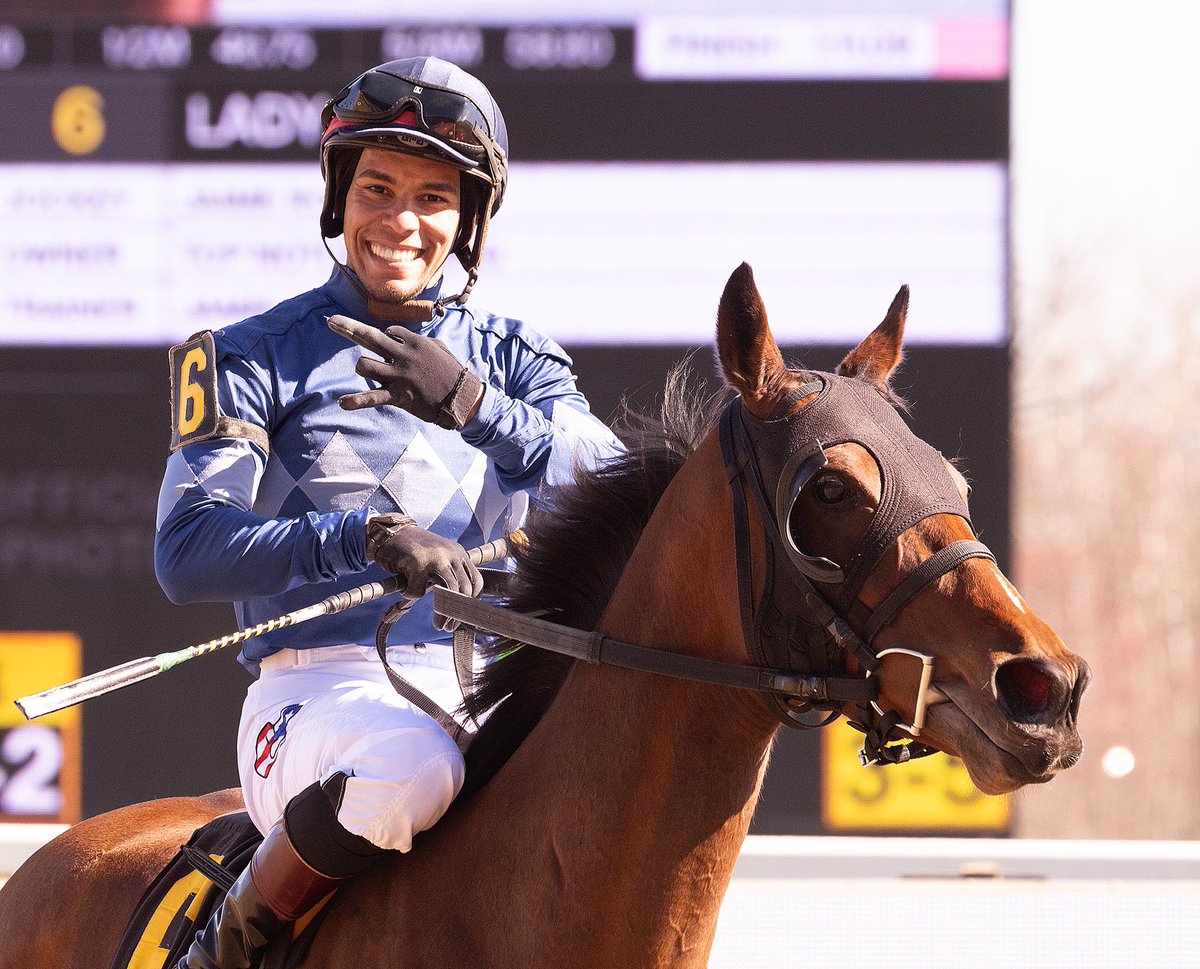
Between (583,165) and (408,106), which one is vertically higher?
(583,165)

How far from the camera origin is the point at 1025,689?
1.41 m

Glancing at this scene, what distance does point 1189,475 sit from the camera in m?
14.9

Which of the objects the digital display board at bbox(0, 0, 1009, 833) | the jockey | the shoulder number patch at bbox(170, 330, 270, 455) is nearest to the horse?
the jockey

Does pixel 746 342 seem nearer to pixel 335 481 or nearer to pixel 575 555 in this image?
pixel 575 555

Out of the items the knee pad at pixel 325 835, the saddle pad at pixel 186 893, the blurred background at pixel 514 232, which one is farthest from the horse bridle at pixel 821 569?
the blurred background at pixel 514 232

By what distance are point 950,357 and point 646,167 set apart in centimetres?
122

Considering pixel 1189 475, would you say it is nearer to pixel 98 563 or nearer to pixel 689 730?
pixel 98 563

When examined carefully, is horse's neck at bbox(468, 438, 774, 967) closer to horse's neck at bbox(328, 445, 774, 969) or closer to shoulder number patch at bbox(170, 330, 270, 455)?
horse's neck at bbox(328, 445, 774, 969)

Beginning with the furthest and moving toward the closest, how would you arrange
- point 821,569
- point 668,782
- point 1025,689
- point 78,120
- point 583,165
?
point 78,120 → point 583,165 → point 668,782 → point 821,569 → point 1025,689

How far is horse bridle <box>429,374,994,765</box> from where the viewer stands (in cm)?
150

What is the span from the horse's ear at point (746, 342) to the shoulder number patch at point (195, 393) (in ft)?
2.36

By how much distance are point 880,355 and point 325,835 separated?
892mm

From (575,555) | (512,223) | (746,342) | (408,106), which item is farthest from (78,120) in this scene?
(746,342)

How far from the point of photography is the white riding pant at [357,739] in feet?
5.79
